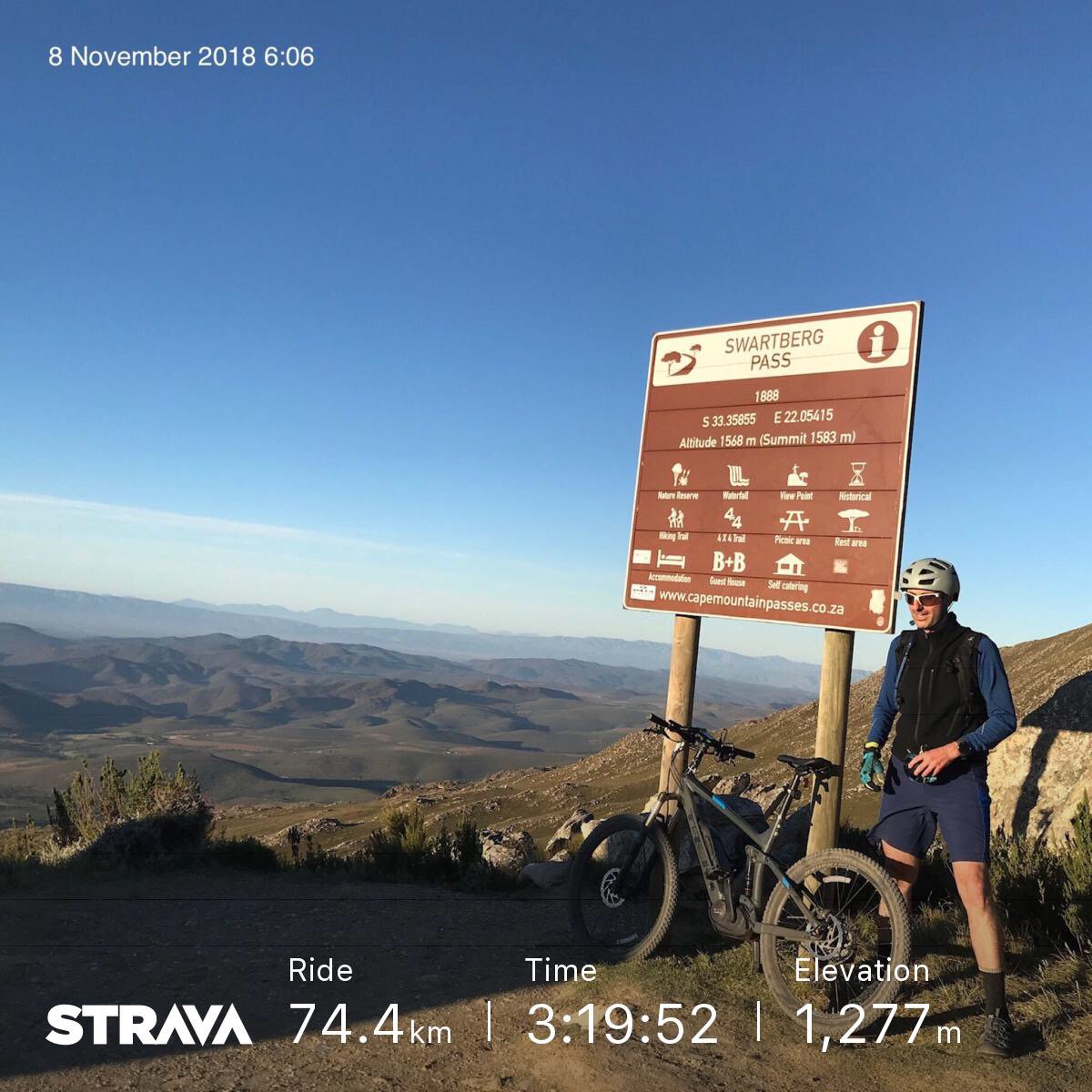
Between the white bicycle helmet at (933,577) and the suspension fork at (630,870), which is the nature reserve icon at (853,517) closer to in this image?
the white bicycle helmet at (933,577)

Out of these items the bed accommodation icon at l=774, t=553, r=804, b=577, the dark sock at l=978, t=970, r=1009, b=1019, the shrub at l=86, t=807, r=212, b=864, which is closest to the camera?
the dark sock at l=978, t=970, r=1009, b=1019

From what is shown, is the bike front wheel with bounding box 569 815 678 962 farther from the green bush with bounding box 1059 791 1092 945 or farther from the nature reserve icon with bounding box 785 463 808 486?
the nature reserve icon with bounding box 785 463 808 486

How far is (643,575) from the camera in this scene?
742 cm

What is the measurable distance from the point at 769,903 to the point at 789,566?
2.60 m

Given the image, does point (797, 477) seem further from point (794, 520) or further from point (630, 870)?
point (630, 870)

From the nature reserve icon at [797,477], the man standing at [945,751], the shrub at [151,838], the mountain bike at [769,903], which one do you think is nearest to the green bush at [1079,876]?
the man standing at [945,751]

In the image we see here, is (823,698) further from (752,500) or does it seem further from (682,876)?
(682,876)

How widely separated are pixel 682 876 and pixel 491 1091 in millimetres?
3545

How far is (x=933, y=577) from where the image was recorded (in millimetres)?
4949

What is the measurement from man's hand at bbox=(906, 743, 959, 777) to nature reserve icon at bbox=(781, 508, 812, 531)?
2.28m

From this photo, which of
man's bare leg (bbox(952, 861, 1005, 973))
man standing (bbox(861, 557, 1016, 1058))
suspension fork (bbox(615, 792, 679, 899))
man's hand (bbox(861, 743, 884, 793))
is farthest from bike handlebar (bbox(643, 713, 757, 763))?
man's bare leg (bbox(952, 861, 1005, 973))

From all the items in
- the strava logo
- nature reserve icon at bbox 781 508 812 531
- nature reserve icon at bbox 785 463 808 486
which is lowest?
the strava logo

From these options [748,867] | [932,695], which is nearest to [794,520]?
[932,695]

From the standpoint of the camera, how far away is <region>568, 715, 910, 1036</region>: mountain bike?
14.7ft
